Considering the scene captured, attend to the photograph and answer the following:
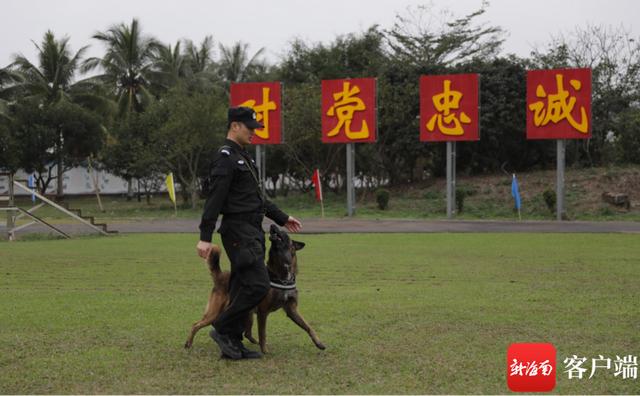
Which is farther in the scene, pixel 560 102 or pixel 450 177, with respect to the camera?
pixel 450 177

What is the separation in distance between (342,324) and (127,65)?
42.6 m

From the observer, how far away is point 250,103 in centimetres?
2808

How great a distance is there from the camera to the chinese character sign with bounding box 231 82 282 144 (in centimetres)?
2788

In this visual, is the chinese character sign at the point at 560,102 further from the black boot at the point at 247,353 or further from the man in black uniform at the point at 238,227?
the black boot at the point at 247,353

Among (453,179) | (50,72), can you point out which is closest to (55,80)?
(50,72)

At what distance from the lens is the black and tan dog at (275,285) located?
5824 millimetres

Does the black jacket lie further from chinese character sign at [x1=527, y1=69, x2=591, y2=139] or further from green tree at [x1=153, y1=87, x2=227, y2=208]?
green tree at [x1=153, y1=87, x2=227, y2=208]

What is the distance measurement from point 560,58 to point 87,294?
31.2 m

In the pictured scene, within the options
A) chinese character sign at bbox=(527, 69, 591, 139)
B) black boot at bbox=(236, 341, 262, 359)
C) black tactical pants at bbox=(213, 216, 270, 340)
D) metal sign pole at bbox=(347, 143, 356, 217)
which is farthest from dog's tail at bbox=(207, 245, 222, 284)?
metal sign pole at bbox=(347, 143, 356, 217)

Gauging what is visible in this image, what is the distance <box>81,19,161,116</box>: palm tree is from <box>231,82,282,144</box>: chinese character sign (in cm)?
1956

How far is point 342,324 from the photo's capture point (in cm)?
714

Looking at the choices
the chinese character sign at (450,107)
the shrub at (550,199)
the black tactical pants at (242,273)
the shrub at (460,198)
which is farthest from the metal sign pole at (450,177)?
the black tactical pants at (242,273)

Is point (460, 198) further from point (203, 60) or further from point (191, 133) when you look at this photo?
point (203, 60)

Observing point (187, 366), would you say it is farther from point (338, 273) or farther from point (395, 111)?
point (395, 111)
